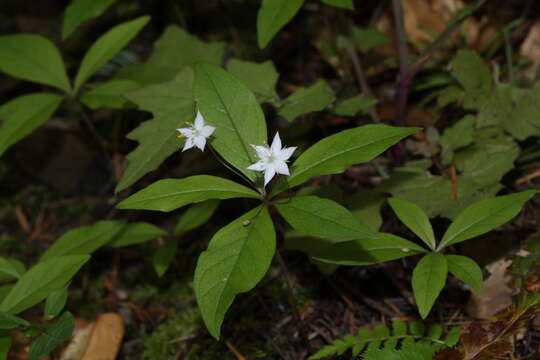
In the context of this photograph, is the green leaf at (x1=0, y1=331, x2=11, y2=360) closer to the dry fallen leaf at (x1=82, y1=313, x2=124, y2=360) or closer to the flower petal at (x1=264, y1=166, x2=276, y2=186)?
the dry fallen leaf at (x1=82, y1=313, x2=124, y2=360)

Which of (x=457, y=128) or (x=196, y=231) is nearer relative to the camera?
(x=457, y=128)

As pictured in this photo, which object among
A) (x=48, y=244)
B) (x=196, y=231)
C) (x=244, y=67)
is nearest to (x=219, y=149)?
(x=244, y=67)

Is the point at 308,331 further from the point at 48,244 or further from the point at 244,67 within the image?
the point at 48,244

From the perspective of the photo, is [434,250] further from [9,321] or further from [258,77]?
[9,321]

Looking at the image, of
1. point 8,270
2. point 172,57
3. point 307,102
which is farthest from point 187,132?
point 172,57

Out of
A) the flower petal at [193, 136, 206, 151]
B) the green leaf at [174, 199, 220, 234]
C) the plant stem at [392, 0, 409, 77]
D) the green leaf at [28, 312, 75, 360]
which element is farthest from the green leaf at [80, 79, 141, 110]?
the plant stem at [392, 0, 409, 77]

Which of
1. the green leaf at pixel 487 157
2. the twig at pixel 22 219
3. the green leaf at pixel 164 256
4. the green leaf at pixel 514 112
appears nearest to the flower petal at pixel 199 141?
the green leaf at pixel 164 256
